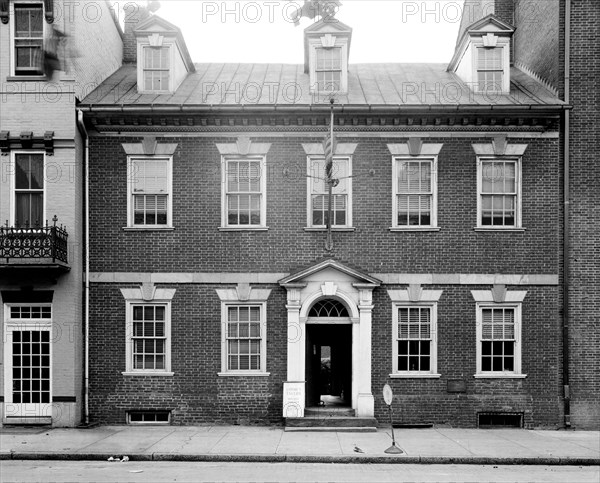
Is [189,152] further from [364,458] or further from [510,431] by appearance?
[510,431]

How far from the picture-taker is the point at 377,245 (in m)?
17.3

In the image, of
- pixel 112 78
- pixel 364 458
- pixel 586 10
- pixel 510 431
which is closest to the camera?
pixel 364 458

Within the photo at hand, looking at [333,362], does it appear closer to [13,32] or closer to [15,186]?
[15,186]

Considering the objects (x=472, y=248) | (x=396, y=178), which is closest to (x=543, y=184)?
(x=472, y=248)

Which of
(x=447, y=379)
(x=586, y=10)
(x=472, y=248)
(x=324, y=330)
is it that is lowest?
(x=447, y=379)

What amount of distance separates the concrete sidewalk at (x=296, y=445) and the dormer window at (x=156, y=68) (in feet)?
30.1

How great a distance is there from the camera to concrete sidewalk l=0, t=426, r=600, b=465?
13195mm

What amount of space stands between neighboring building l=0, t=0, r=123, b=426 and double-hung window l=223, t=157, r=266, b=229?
3829 millimetres

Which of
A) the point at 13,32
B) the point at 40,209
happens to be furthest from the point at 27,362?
the point at 13,32

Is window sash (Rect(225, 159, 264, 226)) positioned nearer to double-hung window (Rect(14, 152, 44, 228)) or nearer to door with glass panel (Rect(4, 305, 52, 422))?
double-hung window (Rect(14, 152, 44, 228))

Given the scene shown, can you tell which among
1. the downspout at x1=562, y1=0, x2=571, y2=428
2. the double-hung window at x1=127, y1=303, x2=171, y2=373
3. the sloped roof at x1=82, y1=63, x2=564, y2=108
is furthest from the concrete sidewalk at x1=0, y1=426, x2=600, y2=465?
the sloped roof at x1=82, y1=63, x2=564, y2=108

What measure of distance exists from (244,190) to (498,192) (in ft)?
21.9

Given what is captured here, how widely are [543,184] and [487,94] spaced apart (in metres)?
3.00

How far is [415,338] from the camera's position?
17219mm
